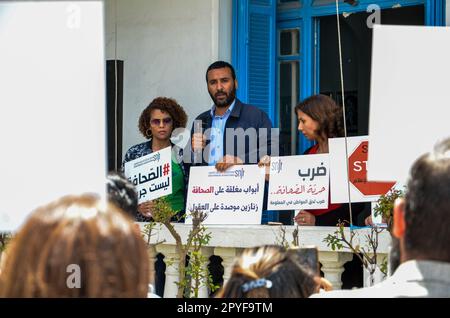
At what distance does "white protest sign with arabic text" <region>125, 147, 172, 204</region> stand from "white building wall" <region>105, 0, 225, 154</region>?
173 cm

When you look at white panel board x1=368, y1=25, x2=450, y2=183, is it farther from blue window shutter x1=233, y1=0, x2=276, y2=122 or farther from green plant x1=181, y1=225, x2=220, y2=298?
blue window shutter x1=233, y1=0, x2=276, y2=122

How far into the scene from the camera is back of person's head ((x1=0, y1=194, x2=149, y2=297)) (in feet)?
7.30

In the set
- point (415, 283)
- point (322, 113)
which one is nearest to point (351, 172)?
point (322, 113)

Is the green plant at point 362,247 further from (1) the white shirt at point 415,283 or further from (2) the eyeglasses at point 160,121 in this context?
(1) the white shirt at point 415,283

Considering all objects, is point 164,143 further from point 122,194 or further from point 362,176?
point 122,194

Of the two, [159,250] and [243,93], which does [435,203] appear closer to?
[159,250]

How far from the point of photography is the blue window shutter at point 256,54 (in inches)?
375

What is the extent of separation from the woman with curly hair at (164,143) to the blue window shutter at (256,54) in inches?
52.8

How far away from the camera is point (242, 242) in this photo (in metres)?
6.98

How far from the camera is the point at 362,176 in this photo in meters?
6.89

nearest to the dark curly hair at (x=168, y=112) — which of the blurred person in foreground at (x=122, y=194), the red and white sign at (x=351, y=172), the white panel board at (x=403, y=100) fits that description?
the red and white sign at (x=351, y=172)

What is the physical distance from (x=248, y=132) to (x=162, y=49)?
228 cm
